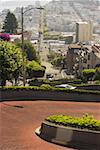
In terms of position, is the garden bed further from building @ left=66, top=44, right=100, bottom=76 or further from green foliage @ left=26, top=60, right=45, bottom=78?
building @ left=66, top=44, right=100, bottom=76

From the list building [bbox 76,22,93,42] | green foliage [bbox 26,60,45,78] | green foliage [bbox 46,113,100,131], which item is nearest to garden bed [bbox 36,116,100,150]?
green foliage [bbox 46,113,100,131]

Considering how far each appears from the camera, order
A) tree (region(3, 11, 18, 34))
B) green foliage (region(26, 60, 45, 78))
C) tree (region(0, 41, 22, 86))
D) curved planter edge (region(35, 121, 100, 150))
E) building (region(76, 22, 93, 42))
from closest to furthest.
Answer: curved planter edge (region(35, 121, 100, 150)) < tree (region(0, 41, 22, 86)) < green foliage (region(26, 60, 45, 78)) < tree (region(3, 11, 18, 34)) < building (region(76, 22, 93, 42))

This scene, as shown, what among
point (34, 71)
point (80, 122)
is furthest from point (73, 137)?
point (34, 71)

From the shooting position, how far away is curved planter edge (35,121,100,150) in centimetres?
1561

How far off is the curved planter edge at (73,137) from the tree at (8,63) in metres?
15.3

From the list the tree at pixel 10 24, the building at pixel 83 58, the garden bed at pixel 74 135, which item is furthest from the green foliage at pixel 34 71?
the tree at pixel 10 24

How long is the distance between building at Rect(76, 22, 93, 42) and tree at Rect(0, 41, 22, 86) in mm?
143572

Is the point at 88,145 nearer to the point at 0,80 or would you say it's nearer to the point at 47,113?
the point at 47,113

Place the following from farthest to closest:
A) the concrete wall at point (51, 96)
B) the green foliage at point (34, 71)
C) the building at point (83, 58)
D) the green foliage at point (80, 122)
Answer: the building at point (83, 58) → the green foliage at point (34, 71) → the concrete wall at point (51, 96) → the green foliage at point (80, 122)

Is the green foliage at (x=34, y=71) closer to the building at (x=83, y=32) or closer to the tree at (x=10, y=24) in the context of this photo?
the tree at (x=10, y=24)

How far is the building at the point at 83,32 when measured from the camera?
178m

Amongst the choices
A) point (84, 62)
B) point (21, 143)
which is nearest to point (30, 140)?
point (21, 143)

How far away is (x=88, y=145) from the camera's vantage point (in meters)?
15.6

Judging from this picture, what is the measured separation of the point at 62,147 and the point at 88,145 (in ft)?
3.15
